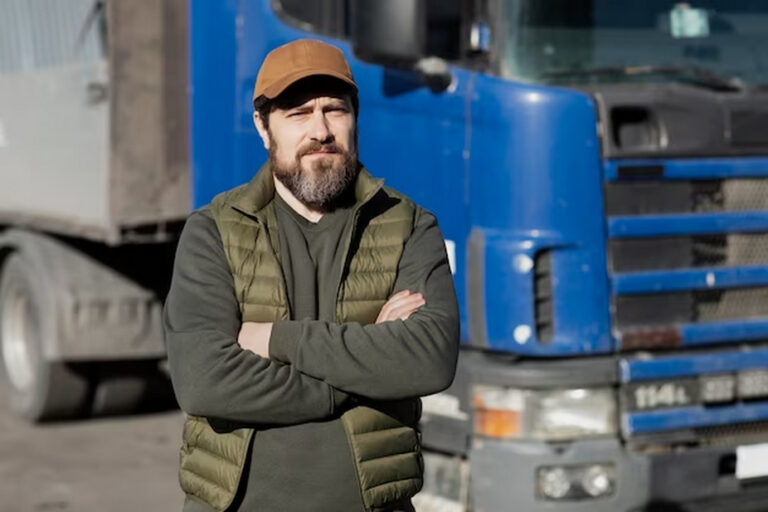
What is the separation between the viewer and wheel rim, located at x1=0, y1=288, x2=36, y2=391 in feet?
25.6

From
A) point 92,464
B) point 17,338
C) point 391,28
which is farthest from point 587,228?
point 17,338

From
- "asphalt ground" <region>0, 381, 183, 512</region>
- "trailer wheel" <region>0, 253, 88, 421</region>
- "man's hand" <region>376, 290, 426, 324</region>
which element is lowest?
"asphalt ground" <region>0, 381, 183, 512</region>

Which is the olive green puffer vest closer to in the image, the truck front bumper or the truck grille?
the truck front bumper

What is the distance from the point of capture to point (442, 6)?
4.65m

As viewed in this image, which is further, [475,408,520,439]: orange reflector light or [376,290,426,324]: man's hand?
[475,408,520,439]: orange reflector light

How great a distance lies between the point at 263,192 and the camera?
290 cm

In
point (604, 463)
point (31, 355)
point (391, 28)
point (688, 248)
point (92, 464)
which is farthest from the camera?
point (31, 355)

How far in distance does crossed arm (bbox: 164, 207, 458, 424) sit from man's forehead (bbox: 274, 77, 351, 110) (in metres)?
0.30

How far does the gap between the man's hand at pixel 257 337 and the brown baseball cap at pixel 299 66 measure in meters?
0.47

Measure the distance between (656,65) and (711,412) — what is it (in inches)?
46.8

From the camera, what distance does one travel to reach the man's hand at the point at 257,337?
2820 mm

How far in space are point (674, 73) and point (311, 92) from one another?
2170 mm

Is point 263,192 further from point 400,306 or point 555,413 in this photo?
point 555,413

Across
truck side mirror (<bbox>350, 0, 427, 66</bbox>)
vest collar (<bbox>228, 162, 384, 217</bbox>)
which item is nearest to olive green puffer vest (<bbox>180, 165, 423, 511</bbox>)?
vest collar (<bbox>228, 162, 384, 217</bbox>)
